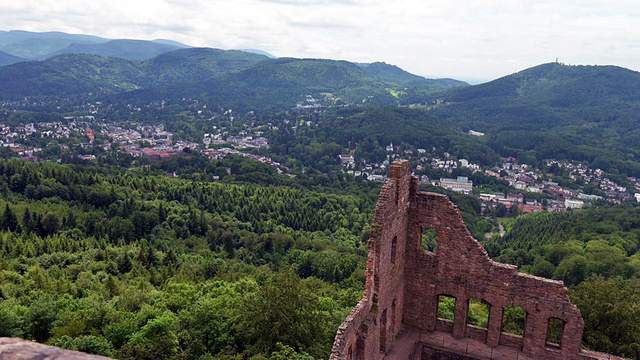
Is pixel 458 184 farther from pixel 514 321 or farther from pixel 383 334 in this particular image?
pixel 383 334

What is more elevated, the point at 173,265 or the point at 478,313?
the point at 478,313

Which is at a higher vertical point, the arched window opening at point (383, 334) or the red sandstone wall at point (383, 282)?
the red sandstone wall at point (383, 282)

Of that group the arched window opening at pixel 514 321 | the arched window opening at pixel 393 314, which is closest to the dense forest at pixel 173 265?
the arched window opening at pixel 393 314

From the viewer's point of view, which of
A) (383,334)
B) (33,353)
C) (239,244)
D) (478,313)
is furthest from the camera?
(239,244)

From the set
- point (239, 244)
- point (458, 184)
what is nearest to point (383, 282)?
point (239, 244)

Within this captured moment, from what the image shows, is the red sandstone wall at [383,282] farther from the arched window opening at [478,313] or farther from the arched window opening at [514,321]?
the arched window opening at [478,313]

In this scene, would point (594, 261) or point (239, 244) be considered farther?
point (239, 244)

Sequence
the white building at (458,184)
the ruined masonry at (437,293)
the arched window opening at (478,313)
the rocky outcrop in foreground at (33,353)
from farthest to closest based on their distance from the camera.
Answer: the white building at (458,184) → the arched window opening at (478,313) → the ruined masonry at (437,293) → the rocky outcrop in foreground at (33,353)

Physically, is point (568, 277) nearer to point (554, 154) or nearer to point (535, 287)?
point (535, 287)
